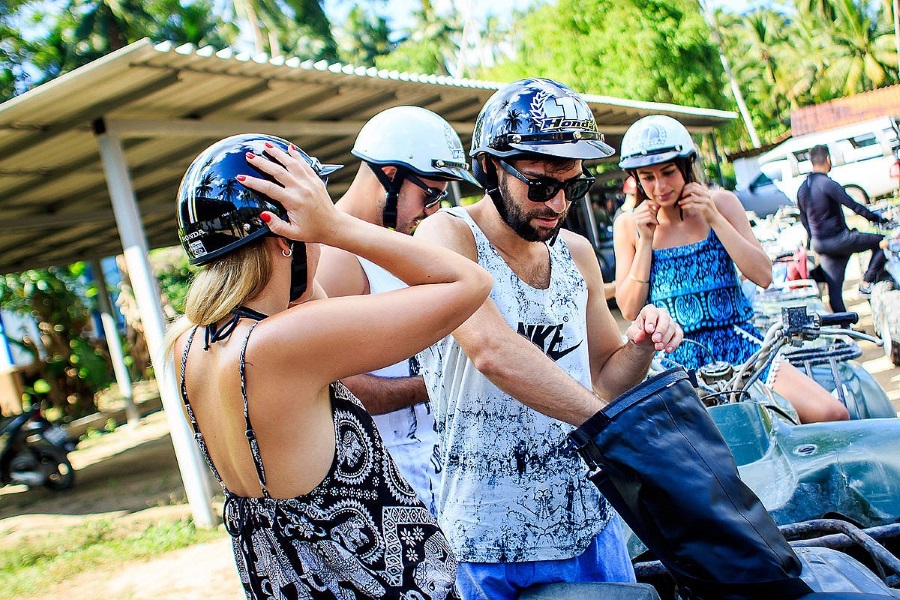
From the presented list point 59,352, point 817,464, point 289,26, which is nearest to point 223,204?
point 817,464

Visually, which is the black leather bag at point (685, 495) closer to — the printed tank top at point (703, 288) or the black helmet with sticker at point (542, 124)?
the black helmet with sticker at point (542, 124)

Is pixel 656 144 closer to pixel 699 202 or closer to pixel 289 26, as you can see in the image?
pixel 699 202

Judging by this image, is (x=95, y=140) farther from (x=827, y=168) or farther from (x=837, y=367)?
(x=827, y=168)

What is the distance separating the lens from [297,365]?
4.85 ft

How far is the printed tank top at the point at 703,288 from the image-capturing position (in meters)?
3.72

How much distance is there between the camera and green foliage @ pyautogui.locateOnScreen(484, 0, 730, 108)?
89.5 ft

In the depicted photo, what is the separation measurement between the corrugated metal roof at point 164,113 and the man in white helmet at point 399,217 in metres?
2.74

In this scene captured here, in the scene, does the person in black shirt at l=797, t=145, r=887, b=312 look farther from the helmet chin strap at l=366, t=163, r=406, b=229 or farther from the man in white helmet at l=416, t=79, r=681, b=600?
the man in white helmet at l=416, t=79, r=681, b=600

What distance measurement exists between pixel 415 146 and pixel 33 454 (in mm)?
8692

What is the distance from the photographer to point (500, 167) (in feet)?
7.23

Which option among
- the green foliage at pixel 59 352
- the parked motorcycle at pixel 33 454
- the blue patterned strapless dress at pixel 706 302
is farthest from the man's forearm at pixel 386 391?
the green foliage at pixel 59 352

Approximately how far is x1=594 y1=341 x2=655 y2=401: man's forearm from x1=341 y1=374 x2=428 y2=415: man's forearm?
2.19ft

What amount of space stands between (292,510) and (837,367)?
3032mm

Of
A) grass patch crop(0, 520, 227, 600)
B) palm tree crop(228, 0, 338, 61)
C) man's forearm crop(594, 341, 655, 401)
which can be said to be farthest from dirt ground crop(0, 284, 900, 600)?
palm tree crop(228, 0, 338, 61)
